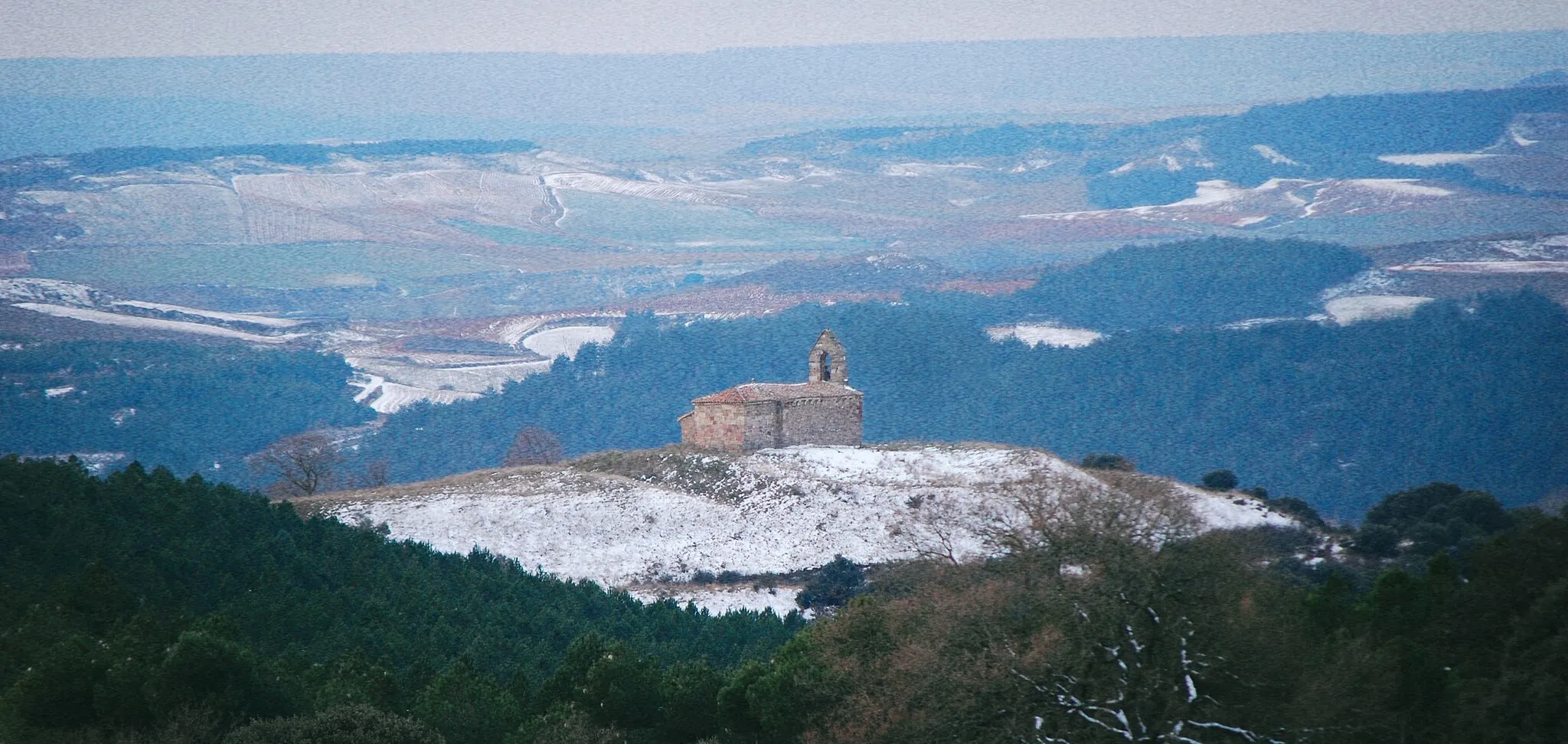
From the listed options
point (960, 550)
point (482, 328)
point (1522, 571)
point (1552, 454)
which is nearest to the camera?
point (1522, 571)

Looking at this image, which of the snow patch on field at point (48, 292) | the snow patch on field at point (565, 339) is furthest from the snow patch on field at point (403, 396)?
the snow patch on field at point (48, 292)

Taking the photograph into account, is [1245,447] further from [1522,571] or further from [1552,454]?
[1522,571]

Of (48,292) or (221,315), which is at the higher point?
(48,292)

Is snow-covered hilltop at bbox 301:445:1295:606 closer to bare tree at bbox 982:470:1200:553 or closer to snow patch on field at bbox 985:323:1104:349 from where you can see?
bare tree at bbox 982:470:1200:553

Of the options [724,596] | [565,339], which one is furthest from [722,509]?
[565,339]

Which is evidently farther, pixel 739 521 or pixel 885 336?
pixel 885 336

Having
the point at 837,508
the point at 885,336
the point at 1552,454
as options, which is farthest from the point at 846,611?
the point at 885,336

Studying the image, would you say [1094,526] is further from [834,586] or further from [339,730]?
[834,586]
